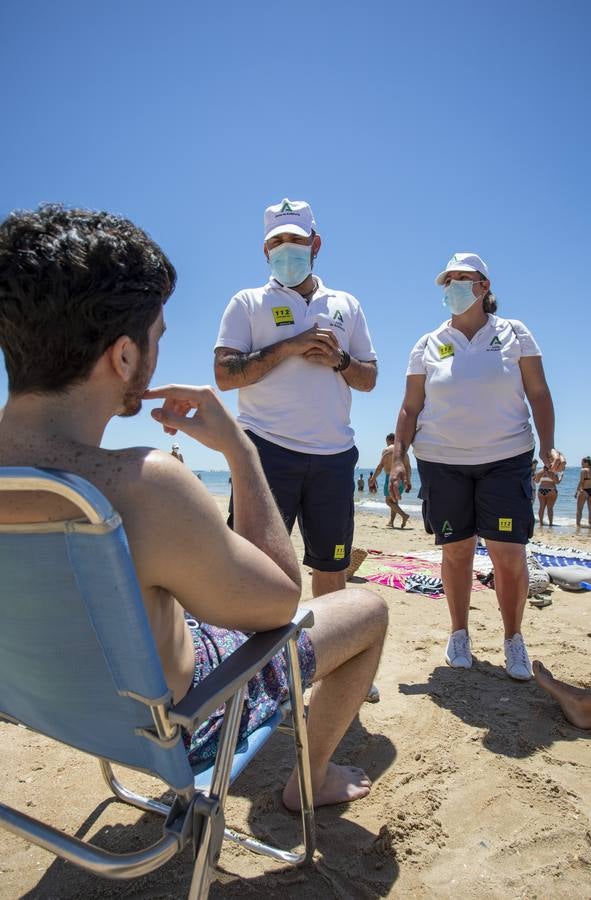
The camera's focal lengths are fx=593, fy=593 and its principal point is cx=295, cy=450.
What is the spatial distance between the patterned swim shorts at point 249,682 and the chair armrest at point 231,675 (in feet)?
0.76

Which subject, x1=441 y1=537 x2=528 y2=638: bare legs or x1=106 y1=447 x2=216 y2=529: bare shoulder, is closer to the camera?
x1=106 y1=447 x2=216 y2=529: bare shoulder

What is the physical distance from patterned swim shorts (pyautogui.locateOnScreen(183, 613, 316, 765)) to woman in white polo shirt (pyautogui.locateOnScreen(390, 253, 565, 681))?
1.89 meters

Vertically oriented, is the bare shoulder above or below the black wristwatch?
below

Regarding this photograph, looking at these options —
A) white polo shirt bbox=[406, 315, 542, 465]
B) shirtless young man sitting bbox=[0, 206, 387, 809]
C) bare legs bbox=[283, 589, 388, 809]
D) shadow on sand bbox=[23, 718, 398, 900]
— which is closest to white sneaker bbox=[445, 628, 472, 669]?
white polo shirt bbox=[406, 315, 542, 465]

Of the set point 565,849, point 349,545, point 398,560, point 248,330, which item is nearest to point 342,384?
point 248,330

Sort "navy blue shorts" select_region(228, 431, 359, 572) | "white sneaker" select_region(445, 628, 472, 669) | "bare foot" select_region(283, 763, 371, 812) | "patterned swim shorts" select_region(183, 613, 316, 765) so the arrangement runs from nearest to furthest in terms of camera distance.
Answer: "patterned swim shorts" select_region(183, 613, 316, 765) → "bare foot" select_region(283, 763, 371, 812) → "navy blue shorts" select_region(228, 431, 359, 572) → "white sneaker" select_region(445, 628, 472, 669)

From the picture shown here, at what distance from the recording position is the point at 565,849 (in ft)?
5.74

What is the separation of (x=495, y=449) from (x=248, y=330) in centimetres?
151

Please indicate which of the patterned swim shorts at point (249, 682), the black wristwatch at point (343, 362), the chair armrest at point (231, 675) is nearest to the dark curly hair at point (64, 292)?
the chair armrest at point (231, 675)

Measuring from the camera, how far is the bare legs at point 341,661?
173 cm

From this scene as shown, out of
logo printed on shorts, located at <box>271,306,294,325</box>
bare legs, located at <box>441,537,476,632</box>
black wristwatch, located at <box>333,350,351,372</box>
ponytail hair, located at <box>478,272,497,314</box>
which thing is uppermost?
ponytail hair, located at <box>478,272,497,314</box>

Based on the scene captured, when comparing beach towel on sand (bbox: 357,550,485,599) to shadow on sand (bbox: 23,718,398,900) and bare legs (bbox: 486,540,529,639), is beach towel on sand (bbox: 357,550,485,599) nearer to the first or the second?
bare legs (bbox: 486,540,529,639)

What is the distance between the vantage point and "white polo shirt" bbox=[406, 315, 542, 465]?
329 cm

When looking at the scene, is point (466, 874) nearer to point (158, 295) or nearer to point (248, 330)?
point (158, 295)
